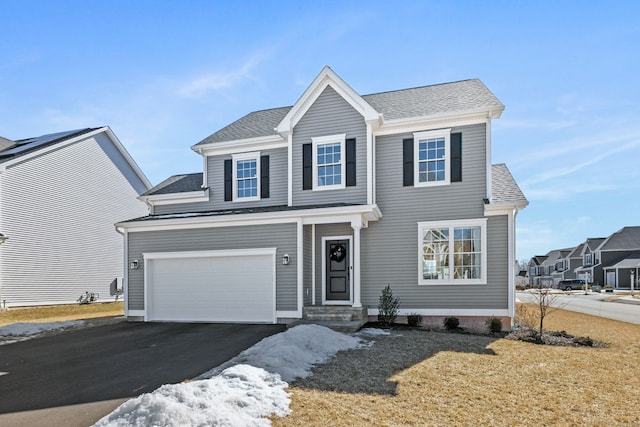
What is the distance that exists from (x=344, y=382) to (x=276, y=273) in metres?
7.01

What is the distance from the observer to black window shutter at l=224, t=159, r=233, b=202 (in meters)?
15.5

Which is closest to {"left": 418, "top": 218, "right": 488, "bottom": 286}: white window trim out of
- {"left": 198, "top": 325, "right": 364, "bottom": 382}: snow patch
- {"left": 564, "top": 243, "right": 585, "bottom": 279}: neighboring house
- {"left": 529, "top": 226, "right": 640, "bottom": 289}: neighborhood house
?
{"left": 198, "top": 325, "right": 364, "bottom": 382}: snow patch

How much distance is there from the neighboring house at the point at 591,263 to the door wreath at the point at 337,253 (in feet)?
176

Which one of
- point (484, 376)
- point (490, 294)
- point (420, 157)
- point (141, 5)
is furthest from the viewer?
point (420, 157)

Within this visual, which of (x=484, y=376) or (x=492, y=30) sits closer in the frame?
(x=484, y=376)

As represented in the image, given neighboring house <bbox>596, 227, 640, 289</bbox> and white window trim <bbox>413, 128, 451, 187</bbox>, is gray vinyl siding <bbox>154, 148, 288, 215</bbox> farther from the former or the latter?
neighboring house <bbox>596, 227, 640, 289</bbox>

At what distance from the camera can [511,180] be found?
14.1 m

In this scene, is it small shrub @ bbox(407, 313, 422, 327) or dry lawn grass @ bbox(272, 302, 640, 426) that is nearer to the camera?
dry lawn grass @ bbox(272, 302, 640, 426)

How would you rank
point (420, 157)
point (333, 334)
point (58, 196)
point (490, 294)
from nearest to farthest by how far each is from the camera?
1. point (333, 334)
2. point (490, 294)
3. point (420, 157)
4. point (58, 196)

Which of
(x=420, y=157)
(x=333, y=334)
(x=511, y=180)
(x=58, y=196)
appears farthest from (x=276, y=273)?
(x=58, y=196)

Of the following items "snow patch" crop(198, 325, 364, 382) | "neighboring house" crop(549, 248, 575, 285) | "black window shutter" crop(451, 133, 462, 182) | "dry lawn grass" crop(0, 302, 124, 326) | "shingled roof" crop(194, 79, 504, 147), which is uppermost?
"shingled roof" crop(194, 79, 504, 147)

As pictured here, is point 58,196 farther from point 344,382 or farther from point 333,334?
point 344,382

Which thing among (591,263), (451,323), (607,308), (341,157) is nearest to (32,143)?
(341,157)

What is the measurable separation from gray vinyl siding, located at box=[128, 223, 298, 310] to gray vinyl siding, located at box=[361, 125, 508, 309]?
2.40 meters
